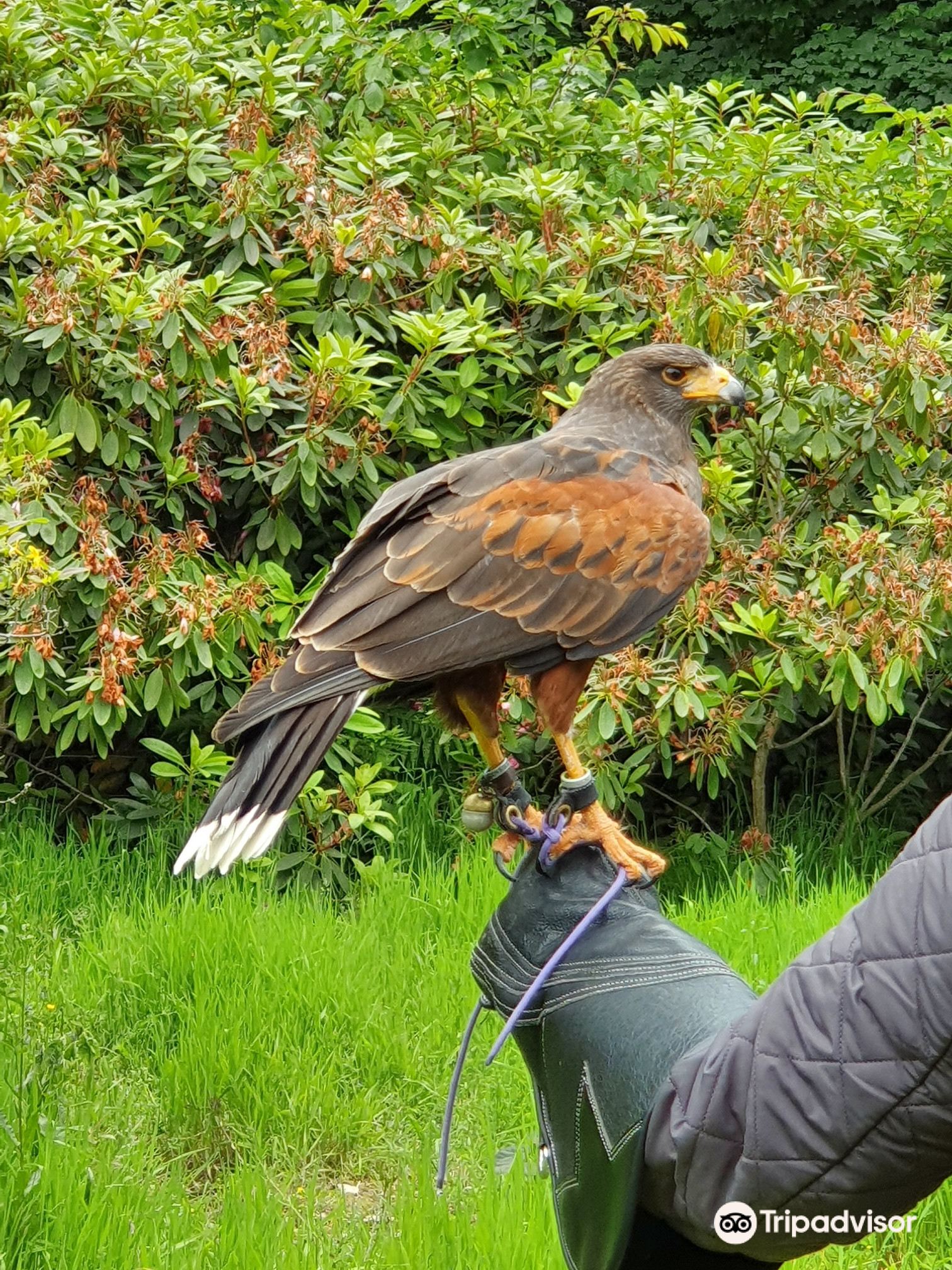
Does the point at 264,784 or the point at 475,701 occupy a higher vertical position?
the point at 264,784

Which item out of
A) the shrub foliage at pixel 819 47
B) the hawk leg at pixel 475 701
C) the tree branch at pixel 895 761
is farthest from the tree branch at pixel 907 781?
the shrub foliage at pixel 819 47

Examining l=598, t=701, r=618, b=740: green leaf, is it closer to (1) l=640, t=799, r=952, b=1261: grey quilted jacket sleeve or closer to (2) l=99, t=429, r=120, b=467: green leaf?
(2) l=99, t=429, r=120, b=467: green leaf

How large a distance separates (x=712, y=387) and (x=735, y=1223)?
2091 millimetres

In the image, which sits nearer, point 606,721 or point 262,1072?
point 262,1072

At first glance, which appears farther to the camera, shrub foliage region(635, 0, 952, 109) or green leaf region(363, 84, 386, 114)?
shrub foliage region(635, 0, 952, 109)

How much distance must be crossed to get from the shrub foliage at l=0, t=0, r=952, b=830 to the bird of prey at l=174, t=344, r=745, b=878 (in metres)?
1.28

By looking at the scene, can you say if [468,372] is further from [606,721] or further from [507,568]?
[507,568]

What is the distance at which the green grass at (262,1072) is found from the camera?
2.52m

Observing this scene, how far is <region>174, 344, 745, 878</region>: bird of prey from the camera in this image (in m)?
2.50

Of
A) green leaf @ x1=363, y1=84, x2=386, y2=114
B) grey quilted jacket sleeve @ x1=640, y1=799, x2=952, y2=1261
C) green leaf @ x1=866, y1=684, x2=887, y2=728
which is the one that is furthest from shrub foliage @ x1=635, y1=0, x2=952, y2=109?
grey quilted jacket sleeve @ x1=640, y1=799, x2=952, y2=1261

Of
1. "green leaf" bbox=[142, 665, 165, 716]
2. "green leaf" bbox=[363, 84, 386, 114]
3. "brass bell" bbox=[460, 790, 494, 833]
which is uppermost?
"green leaf" bbox=[363, 84, 386, 114]

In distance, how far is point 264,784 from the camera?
7.79 feet
